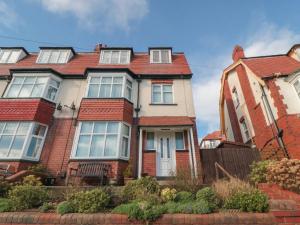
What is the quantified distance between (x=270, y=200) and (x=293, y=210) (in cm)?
49

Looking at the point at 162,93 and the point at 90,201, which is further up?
the point at 162,93

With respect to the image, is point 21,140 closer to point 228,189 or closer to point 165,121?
point 165,121

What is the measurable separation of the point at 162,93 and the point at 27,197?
9.69 meters

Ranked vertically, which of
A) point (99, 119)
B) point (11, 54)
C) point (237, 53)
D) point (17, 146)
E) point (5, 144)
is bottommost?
point (17, 146)

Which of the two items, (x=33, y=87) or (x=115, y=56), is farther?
(x=115, y=56)

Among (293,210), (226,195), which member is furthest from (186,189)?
(293,210)

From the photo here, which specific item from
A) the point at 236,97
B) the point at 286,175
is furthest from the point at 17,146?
the point at 236,97

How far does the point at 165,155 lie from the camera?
426 inches

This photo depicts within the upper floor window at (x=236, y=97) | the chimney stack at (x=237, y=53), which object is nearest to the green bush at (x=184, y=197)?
the upper floor window at (x=236, y=97)

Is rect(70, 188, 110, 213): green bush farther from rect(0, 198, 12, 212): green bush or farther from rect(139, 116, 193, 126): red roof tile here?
rect(139, 116, 193, 126): red roof tile

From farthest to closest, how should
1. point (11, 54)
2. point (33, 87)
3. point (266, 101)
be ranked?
point (11, 54) < point (266, 101) < point (33, 87)

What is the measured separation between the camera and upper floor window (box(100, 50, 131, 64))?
15734 millimetres

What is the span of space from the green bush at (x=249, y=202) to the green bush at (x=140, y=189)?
7.60 ft

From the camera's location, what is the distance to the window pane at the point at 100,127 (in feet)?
34.9
